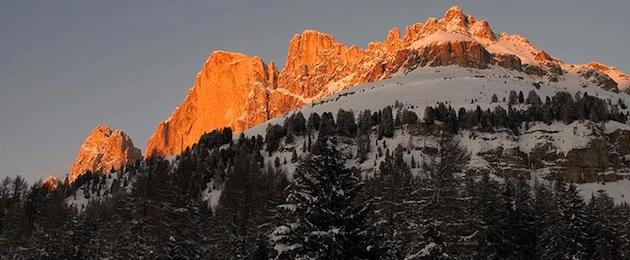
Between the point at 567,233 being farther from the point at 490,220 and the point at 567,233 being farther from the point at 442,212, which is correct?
the point at 442,212

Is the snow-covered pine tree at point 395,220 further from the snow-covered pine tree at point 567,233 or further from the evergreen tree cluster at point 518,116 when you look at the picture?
the evergreen tree cluster at point 518,116

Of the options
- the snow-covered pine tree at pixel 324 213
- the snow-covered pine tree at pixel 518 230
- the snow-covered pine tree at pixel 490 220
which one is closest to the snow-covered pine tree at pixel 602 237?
the snow-covered pine tree at pixel 518 230

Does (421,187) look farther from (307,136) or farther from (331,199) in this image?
(307,136)

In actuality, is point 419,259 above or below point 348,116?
below

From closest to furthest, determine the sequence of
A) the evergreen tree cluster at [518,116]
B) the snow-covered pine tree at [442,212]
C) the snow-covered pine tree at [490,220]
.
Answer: the snow-covered pine tree at [442,212], the snow-covered pine tree at [490,220], the evergreen tree cluster at [518,116]

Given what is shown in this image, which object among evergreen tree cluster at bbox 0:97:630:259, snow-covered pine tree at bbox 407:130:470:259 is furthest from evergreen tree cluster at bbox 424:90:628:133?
snow-covered pine tree at bbox 407:130:470:259

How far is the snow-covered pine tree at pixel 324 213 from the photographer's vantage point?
25141 mm

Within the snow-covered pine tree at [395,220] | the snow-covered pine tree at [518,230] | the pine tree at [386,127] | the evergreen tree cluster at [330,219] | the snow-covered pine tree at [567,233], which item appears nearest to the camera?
the evergreen tree cluster at [330,219]

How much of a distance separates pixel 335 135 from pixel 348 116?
529ft

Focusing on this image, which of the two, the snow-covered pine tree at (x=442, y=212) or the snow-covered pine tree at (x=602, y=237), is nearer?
the snow-covered pine tree at (x=442, y=212)

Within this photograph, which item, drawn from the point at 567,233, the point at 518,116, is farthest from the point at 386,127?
the point at 567,233

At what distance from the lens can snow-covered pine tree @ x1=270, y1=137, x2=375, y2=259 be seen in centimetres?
2514

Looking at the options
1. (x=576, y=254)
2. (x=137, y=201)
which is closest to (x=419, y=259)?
(x=137, y=201)

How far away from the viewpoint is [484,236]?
157 ft
